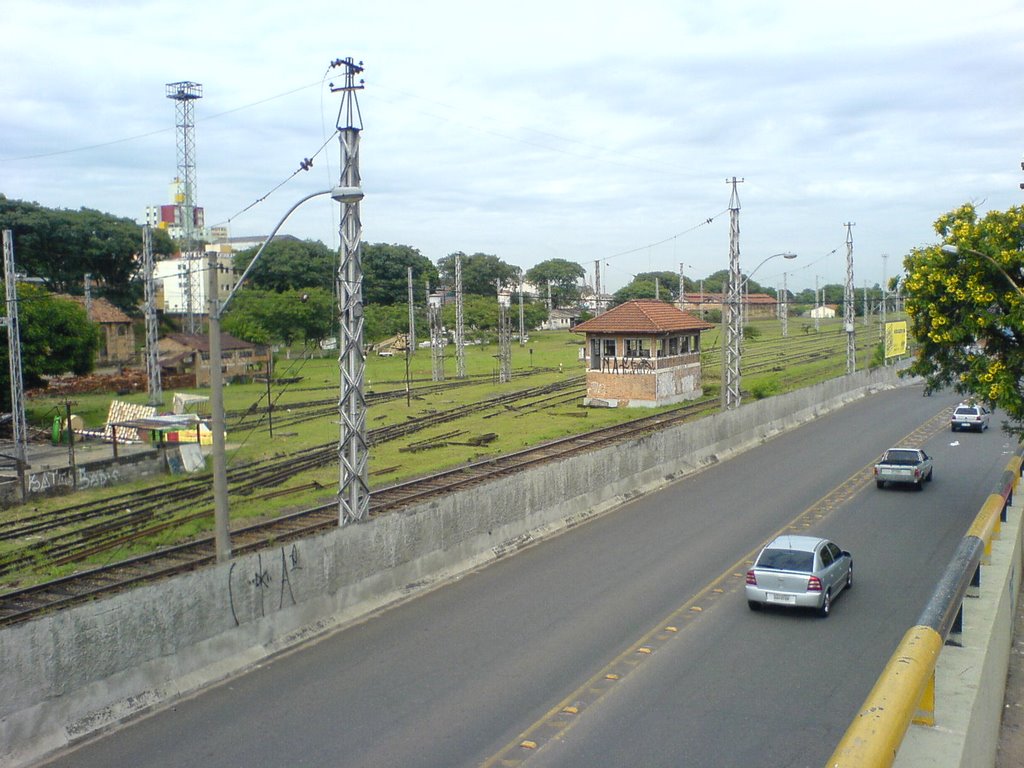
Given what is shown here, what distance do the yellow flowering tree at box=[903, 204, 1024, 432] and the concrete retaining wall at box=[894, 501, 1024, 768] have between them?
→ 47.1 ft

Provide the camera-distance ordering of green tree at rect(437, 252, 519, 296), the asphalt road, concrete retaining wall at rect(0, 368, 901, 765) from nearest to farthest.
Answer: concrete retaining wall at rect(0, 368, 901, 765)
the asphalt road
green tree at rect(437, 252, 519, 296)

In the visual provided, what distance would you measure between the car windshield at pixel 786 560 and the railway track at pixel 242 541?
1072cm

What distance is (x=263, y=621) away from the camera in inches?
549

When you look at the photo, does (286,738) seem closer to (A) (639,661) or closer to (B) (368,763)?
(B) (368,763)

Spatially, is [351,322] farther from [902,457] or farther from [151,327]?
[151,327]

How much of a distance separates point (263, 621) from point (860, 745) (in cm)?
1146

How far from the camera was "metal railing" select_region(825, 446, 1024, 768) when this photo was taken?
12.7 ft

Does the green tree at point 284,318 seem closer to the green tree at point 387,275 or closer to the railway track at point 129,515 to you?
the green tree at point 387,275

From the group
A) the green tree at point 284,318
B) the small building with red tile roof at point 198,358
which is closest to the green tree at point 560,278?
the green tree at point 284,318

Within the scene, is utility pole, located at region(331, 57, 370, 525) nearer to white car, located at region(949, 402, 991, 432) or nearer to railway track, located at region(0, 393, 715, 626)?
railway track, located at region(0, 393, 715, 626)

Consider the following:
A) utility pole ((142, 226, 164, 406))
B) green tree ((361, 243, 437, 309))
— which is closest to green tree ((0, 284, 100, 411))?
utility pole ((142, 226, 164, 406))

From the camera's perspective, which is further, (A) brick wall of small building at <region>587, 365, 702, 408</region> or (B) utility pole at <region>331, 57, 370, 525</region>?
(A) brick wall of small building at <region>587, 365, 702, 408</region>

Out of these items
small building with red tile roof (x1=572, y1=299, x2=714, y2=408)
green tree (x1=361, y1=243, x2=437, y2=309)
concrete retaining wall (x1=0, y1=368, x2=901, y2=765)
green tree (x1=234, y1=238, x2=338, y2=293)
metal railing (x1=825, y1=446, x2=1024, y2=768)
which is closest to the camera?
metal railing (x1=825, y1=446, x2=1024, y2=768)

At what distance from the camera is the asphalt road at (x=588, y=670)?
35.2 ft
